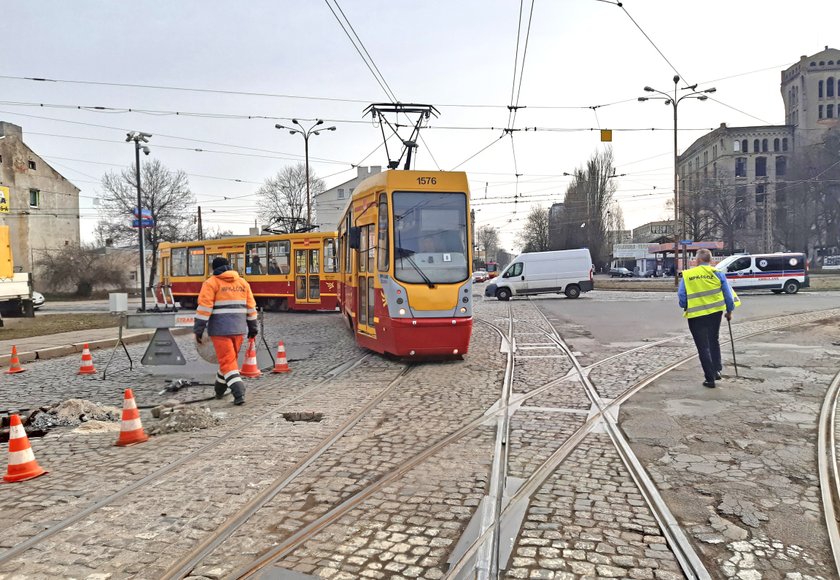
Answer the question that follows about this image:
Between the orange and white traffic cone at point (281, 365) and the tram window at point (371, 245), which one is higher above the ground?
the tram window at point (371, 245)

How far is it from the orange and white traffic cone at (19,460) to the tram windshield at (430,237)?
19.1 feet

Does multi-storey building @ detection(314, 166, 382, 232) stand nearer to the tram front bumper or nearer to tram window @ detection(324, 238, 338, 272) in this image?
tram window @ detection(324, 238, 338, 272)

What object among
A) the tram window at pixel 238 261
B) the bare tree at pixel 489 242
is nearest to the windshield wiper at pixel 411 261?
the tram window at pixel 238 261

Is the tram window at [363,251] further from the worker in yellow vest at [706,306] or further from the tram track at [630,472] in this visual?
the worker in yellow vest at [706,306]

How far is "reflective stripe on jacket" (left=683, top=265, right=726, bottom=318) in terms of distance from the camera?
7.68 m

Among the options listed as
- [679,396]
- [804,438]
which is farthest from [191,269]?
[804,438]

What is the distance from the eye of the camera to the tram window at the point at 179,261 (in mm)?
28812

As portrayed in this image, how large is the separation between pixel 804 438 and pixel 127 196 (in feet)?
167

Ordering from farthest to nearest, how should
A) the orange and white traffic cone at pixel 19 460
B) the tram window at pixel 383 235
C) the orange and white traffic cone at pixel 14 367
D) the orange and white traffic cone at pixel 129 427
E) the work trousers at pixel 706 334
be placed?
1. the orange and white traffic cone at pixel 14 367
2. the tram window at pixel 383 235
3. the work trousers at pixel 706 334
4. the orange and white traffic cone at pixel 129 427
5. the orange and white traffic cone at pixel 19 460

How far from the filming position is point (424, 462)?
15.9ft

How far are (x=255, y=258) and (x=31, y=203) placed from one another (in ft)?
118

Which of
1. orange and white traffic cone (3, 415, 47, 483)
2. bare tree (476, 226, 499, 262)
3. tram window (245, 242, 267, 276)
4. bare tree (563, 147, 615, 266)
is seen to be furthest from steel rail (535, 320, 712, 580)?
bare tree (476, 226, 499, 262)

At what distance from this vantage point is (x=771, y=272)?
28656mm

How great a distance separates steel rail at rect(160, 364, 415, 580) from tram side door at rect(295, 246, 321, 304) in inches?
674
